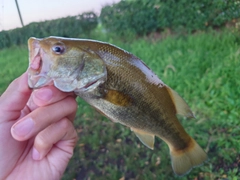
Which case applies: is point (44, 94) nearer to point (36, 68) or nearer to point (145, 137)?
point (36, 68)

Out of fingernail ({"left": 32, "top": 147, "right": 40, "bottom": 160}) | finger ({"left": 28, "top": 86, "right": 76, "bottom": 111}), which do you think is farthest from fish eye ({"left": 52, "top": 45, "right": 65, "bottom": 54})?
fingernail ({"left": 32, "top": 147, "right": 40, "bottom": 160})

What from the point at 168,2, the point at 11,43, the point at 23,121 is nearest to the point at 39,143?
the point at 23,121

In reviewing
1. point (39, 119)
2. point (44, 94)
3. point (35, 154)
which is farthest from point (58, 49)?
point (35, 154)

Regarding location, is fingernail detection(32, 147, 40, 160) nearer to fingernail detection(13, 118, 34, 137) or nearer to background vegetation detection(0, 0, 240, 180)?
fingernail detection(13, 118, 34, 137)

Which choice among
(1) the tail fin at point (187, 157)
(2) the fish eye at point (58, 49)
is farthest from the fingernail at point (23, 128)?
(1) the tail fin at point (187, 157)

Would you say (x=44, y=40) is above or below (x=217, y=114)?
above

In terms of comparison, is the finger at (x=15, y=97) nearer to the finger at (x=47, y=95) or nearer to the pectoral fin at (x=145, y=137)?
the finger at (x=47, y=95)

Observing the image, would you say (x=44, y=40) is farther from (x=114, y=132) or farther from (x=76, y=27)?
(x=76, y=27)
